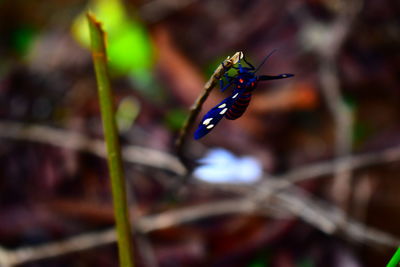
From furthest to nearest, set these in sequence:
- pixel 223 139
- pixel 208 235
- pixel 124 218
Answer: pixel 223 139 → pixel 208 235 → pixel 124 218

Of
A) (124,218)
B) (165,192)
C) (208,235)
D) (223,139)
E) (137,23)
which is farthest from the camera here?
(137,23)

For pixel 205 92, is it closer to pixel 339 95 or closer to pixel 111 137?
pixel 111 137

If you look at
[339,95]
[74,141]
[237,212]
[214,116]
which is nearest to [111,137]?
[214,116]

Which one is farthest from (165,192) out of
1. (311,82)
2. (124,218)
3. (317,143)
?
(124,218)

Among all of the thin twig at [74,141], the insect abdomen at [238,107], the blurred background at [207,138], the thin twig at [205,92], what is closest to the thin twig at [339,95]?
the blurred background at [207,138]

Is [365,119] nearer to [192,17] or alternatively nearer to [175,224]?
[175,224]

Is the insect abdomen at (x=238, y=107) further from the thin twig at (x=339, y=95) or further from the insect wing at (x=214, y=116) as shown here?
the thin twig at (x=339, y=95)
